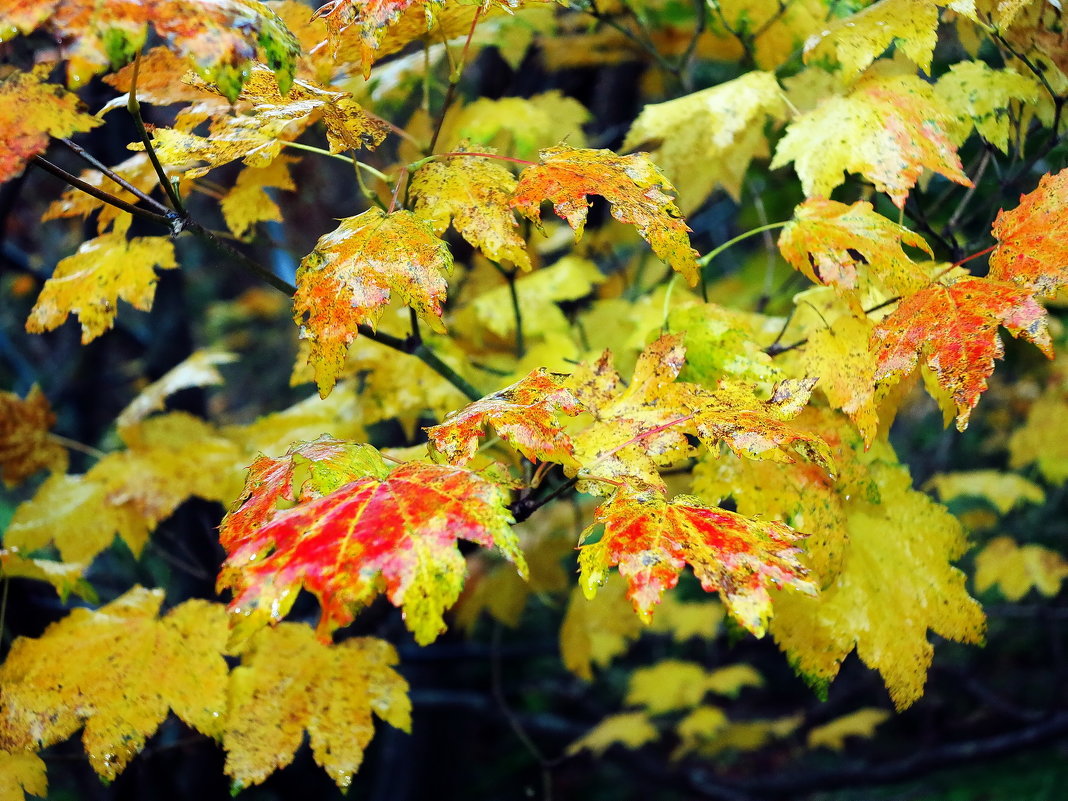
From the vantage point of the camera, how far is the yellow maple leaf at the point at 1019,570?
2811 millimetres

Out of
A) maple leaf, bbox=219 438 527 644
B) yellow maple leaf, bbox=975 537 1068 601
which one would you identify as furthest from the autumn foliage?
yellow maple leaf, bbox=975 537 1068 601

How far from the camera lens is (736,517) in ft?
2.80

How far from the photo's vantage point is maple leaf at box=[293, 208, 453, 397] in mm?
916

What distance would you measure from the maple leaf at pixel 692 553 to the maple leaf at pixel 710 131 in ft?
2.47

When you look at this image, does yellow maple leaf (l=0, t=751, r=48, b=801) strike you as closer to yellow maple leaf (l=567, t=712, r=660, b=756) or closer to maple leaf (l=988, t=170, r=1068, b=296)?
maple leaf (l=988, t=170, r=1068, b=296)

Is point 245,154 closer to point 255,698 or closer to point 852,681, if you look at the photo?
point 255,698

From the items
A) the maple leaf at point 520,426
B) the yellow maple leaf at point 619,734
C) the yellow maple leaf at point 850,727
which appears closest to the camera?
the maple leaf at point 520,426

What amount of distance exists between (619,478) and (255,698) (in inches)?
28.1

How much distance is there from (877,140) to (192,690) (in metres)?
1.32

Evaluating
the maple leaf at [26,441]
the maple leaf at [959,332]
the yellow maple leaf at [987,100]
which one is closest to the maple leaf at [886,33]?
the yellow maple leaf at [987,100]

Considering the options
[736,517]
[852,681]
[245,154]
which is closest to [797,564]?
[736,517]

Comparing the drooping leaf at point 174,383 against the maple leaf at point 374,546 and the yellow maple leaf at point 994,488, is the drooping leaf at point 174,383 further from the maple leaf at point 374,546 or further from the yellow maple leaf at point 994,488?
the yellow maple leaf at point 994,488

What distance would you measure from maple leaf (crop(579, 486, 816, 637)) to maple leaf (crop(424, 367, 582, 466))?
10cm

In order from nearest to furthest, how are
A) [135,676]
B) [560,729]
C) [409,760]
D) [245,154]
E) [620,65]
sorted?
[245,154] → [135,676] → [620,65] → [560,729] → [409,760]
